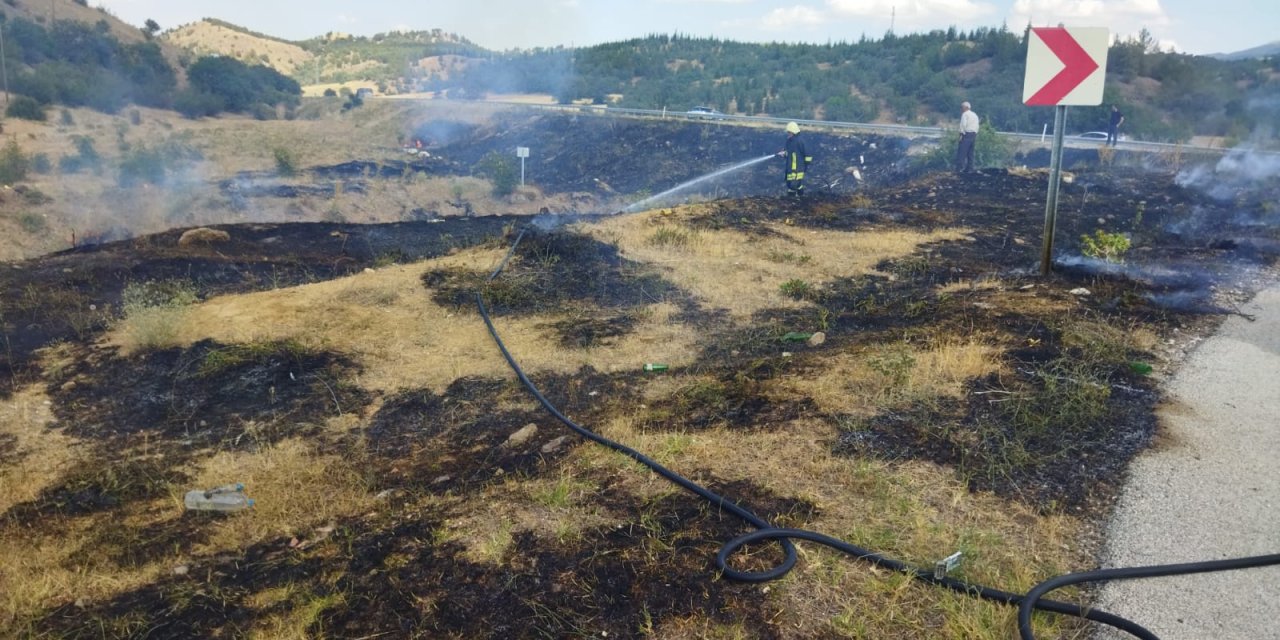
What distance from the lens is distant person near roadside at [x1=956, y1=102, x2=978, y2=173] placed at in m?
17.8

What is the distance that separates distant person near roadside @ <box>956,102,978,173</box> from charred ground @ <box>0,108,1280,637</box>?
260 inches

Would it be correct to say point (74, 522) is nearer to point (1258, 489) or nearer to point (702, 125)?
point (1258, 489)

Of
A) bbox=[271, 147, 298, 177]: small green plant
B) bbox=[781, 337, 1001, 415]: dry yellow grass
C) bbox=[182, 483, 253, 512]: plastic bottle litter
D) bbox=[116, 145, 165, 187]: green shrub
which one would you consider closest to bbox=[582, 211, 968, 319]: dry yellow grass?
bbox=[781, 337, 1001, 415]: dry yellow grass

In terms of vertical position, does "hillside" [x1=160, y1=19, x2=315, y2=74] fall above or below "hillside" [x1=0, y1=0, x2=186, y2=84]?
above

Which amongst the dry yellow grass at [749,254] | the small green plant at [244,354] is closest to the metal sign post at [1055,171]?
the dry yellow grass at [749,254]

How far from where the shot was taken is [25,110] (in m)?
25.3

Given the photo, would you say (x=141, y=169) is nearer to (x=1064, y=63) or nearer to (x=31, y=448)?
(x=31, y=448)

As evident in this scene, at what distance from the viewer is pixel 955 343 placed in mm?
5934

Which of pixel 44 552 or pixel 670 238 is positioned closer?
pixel 44 552

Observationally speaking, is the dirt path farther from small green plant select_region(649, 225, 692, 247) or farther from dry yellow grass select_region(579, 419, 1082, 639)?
small green plant select_region(649, 225, 692, 247)

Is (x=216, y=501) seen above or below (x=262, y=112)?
below

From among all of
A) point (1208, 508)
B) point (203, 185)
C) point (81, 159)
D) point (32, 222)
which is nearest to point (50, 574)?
point (1208, 508)

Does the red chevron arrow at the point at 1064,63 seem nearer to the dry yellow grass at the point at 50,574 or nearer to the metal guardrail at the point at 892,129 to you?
the dry yellow grass at the point at 50,574

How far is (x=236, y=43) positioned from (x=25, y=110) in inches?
2078
